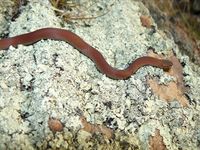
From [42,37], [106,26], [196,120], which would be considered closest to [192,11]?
[106,26]

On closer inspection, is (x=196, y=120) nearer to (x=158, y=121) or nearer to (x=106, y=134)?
(x=158, y=121)

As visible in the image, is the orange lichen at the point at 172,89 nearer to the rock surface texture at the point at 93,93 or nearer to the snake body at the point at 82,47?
the rock surface texture at the point at 93,93

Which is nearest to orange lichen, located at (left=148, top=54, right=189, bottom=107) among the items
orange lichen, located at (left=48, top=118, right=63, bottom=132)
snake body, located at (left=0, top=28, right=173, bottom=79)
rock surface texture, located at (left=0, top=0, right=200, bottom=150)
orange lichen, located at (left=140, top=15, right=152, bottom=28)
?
rock surface texture, located at (left=0, top=0, right=200, bottom=150)

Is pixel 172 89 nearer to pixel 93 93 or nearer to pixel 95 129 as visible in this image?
pixel 93 93

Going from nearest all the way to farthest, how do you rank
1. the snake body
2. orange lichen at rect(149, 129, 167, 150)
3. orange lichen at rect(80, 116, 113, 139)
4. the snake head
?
orange lichen at rect(80, 116, 113, 139), orange lichen at rect(149, 129, 167, 150), the snake body, the snake head

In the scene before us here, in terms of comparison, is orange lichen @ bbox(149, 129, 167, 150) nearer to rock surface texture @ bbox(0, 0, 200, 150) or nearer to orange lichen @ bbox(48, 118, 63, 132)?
rock surface texture @ bbox(0, 0, 200, 150)
